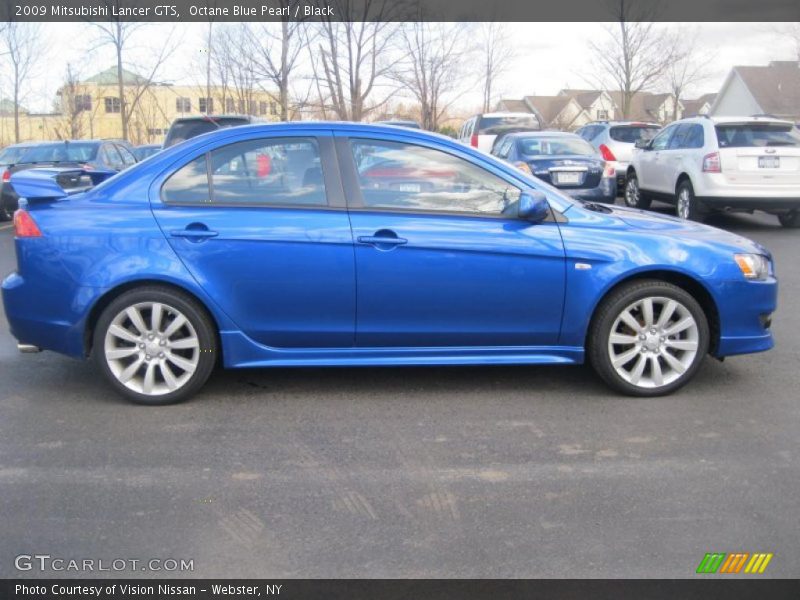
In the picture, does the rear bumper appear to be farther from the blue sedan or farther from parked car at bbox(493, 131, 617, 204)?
the blue sedan

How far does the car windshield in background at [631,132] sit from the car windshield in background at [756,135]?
641 centimetres

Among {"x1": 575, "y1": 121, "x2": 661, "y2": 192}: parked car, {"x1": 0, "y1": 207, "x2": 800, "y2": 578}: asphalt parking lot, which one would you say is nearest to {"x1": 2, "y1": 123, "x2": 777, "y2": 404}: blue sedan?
{"x1": 0, "y1": 207, "x2": 800, "y2": 578}: asphalt parking lot

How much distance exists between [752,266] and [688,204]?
25.1 ft

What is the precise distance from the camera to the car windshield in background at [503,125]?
21172mm

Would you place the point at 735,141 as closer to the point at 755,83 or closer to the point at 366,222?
the point at 366,222

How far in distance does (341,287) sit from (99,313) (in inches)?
56.7

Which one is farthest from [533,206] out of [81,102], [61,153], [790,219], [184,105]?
[184,105]

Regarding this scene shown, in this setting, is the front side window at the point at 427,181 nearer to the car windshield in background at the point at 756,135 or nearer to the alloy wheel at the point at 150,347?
the alloy wheel at the point at 150,347

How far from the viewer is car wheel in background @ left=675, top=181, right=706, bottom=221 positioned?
11836 mm

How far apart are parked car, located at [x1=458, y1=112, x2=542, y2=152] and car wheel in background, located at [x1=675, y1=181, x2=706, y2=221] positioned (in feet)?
27.9

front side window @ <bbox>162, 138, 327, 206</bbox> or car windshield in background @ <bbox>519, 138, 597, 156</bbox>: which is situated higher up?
car windshield in background @ <bbox>519, 138, 597, 156</bbox>

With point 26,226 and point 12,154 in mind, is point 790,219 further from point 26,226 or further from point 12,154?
point 12,154

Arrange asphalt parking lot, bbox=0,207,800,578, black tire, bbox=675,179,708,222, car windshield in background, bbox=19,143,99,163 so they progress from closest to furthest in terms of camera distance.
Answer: asphalt parking lot, bbox=0,207,800,578, black tire, bbox=675,179,708,222, car windshield in background, bbox=19,143,99,163
